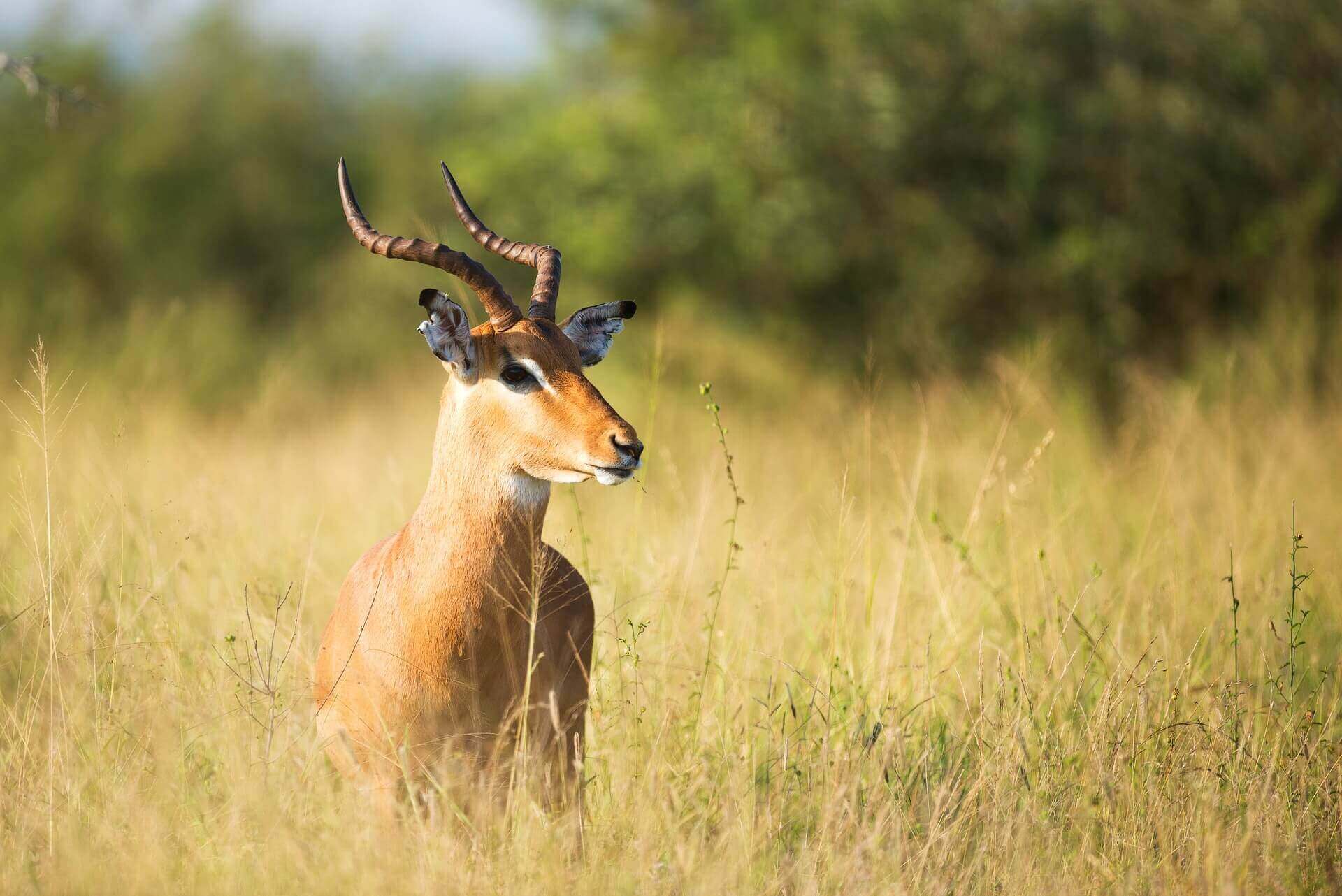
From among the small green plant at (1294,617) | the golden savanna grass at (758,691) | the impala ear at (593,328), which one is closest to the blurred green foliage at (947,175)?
the golden savanna grass at (758,691)

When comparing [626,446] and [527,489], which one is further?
[527,489]

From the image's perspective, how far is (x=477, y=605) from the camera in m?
4.17

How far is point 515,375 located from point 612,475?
554mm

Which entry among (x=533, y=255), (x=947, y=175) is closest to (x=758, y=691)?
(x=533, y=255)

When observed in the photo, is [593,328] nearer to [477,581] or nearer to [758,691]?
[477,581]

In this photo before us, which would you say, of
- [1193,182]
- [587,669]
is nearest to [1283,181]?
[1193,182]

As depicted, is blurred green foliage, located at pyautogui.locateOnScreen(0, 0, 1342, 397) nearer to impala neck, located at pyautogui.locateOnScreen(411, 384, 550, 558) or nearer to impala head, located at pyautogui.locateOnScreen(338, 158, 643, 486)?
impala head, located at pyautogui.locateOnScreen(338, 158, 643, 486)

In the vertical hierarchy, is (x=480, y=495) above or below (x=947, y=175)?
below

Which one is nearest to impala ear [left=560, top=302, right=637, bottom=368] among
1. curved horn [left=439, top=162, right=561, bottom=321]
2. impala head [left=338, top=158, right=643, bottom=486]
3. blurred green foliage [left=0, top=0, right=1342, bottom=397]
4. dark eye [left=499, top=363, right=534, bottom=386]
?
curved horn [left=439, top=162, right=561, bottom=321]

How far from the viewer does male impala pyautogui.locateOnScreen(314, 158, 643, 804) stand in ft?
13.3

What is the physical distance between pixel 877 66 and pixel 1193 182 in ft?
11.8

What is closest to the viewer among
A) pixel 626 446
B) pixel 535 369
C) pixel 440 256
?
pixel 626 446

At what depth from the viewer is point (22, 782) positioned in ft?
13.2

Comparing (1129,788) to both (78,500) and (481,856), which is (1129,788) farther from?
(78,500)
